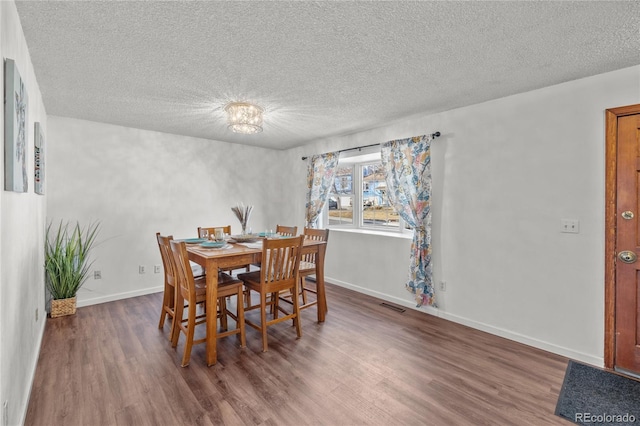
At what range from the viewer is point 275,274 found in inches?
106

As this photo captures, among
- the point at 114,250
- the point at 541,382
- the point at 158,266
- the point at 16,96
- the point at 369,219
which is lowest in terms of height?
the point at 541,382

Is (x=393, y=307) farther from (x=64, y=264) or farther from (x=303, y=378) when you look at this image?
(x=64, y=264)

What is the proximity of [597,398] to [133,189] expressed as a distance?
501 cm

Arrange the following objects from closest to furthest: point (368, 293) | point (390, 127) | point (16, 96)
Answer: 1. point (16, 96)
2. point (390, 127)
3. point (368, 293)

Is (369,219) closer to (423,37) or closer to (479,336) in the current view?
(479,336)

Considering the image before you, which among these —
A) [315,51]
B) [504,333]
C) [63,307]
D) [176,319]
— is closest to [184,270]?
[176,319]

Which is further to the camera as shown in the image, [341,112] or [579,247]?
[341,112]

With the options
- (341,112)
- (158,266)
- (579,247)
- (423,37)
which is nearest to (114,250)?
(158,266)

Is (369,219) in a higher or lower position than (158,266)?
higher

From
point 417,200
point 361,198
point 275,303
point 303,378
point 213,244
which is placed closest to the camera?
point 303,378

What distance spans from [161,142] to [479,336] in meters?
4.55

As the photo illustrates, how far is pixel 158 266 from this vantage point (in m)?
4.20

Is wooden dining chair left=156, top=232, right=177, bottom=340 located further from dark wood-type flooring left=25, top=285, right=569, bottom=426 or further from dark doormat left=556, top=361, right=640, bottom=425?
dark doormat left=556, top=361, right=640, bottom=425

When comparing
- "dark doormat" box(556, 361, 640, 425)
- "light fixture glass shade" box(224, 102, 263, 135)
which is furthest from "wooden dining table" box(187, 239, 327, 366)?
"dark doormat" box(556, 361, 640, 425)
